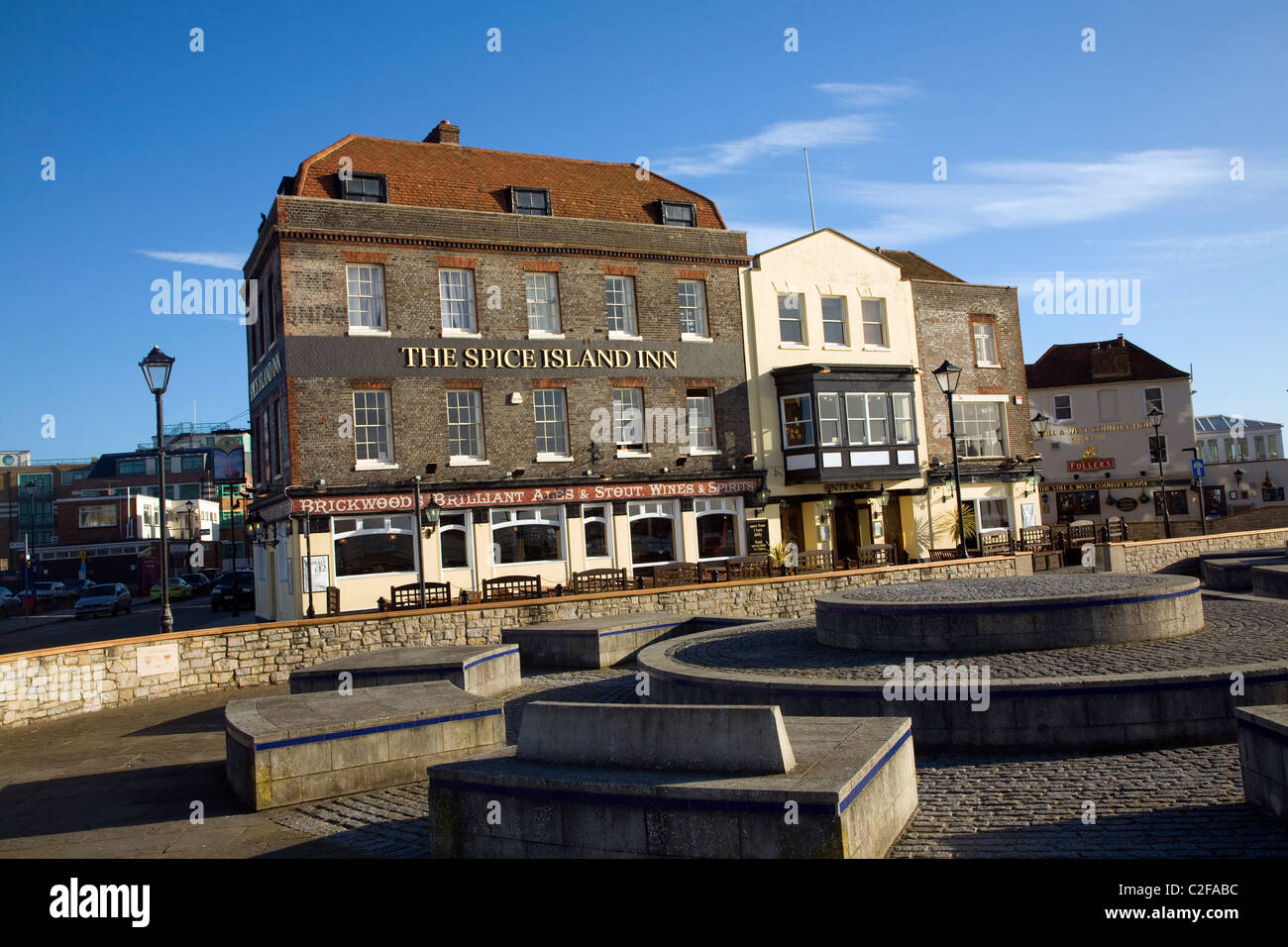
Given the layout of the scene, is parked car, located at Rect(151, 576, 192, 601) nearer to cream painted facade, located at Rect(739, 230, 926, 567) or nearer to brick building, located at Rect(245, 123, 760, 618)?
brick building, located at Rect(245, 123, 760, 618)

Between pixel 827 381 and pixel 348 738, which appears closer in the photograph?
pixel 348 738

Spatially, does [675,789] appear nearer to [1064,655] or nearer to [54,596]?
[1064,655]

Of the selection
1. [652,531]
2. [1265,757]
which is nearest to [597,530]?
[652,531]

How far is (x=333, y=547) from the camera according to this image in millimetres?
26312

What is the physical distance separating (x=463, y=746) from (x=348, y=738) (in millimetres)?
1211

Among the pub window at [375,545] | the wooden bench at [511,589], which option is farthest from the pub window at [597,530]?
the pub window at [375,545]

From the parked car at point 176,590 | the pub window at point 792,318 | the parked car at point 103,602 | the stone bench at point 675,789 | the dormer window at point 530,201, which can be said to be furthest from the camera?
the parked car at point 176,590

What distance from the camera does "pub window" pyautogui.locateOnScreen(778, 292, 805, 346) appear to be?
33.7 meters

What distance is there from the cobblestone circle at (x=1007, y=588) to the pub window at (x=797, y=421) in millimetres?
17731

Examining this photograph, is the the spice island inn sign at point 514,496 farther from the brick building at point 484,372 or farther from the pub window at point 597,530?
the pub window at point 597,530

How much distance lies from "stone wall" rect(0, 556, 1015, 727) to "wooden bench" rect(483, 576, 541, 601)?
3.32m

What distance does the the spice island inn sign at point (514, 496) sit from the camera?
85.7 ft
